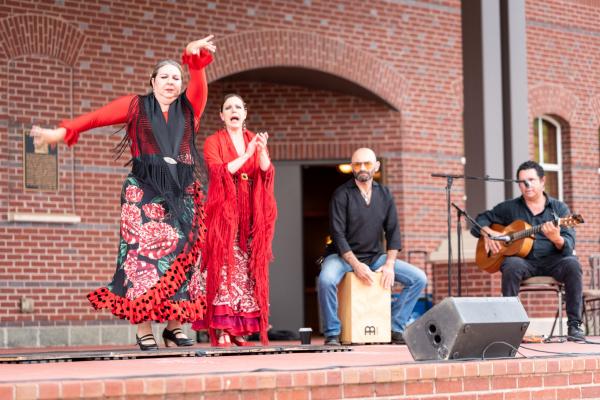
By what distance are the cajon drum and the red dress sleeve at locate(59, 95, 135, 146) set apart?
254 cm

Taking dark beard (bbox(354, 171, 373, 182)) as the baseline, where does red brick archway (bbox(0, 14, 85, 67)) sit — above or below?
above

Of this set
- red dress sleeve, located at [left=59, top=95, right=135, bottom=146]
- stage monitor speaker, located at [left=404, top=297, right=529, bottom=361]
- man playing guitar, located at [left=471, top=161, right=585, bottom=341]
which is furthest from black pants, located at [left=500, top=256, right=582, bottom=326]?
red dress sleeve, located at [left=59, top=95, right=135, bottom=146]

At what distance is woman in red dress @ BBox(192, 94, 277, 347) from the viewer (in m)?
7.59

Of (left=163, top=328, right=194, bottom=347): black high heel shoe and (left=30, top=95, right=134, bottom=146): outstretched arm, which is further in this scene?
(left=163, top=328, right=194, bottom=347): black high heel shoe

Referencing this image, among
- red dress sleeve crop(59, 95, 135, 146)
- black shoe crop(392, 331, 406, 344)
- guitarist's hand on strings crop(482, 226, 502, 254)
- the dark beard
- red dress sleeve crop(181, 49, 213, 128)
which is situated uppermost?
red dress sleeve crop(181, 49, 213, 128)

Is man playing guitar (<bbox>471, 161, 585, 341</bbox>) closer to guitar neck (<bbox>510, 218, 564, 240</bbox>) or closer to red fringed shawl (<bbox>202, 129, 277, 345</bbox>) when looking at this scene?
guitar neck (<bbox>510, 218, 564, 240</bbox>)

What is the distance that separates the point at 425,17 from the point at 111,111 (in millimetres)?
8333

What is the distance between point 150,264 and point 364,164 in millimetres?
2553

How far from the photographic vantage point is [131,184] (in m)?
6.84

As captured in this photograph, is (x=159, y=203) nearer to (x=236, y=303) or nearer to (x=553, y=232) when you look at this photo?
(x=236, y=303)

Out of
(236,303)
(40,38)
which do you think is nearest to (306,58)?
(40,38)

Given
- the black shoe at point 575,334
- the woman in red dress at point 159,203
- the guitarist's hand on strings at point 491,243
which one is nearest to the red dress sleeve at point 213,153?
the woman in red dress at point 159,203

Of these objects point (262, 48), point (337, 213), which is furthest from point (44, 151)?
point (337, 213)

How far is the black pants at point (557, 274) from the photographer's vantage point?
8.52 meters
